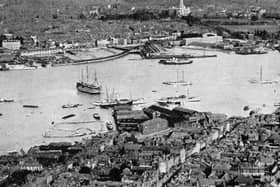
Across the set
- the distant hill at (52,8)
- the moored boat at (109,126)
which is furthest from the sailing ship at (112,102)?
the distant hill at (52,8)

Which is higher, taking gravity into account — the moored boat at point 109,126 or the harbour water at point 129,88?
the moored boat at point 109,126

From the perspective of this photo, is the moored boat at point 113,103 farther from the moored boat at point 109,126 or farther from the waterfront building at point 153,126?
the waterfront building at point 153,126

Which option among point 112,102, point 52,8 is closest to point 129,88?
point 112,102

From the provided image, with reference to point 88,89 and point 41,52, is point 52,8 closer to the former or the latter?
point 41,52

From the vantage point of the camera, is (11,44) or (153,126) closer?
(153,126)

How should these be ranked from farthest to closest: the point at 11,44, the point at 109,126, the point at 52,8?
the point at 52,8
the point at 11,44
the point at 109,126

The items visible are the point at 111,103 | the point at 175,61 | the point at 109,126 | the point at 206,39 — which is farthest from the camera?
the point at 206,39
